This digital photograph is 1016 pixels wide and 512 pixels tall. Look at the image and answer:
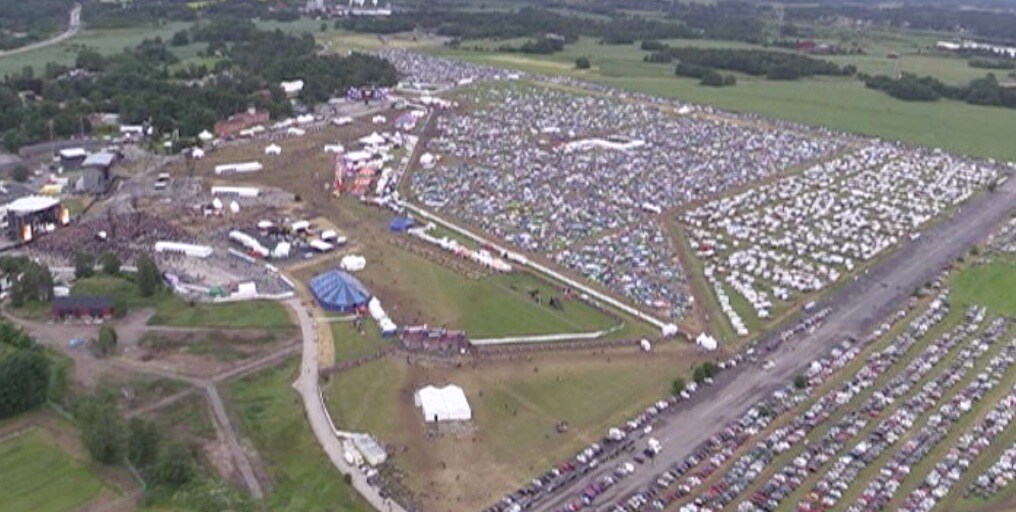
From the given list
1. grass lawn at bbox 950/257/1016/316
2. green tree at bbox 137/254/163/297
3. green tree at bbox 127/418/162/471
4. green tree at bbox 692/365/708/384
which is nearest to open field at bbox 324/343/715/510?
green tree at bbox 692/365/708/384

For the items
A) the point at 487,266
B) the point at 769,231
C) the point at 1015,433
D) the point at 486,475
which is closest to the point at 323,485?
the point at 486,475

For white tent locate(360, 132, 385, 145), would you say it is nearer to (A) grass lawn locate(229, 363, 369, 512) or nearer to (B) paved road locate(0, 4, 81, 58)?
(A) grass lawn locate(229, 363, 369, 512)

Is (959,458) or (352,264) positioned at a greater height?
(352,264)

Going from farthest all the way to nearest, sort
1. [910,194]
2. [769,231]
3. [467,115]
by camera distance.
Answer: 1. [467,115]
2. [910,194]
3. [769,231]

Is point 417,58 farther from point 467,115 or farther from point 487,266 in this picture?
point 487,266

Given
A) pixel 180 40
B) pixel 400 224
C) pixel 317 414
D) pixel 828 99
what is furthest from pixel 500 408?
pixel 180 40

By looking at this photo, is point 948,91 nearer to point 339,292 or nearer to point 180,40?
point 339,292

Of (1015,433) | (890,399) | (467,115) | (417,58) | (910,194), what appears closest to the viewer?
(1015,433)
